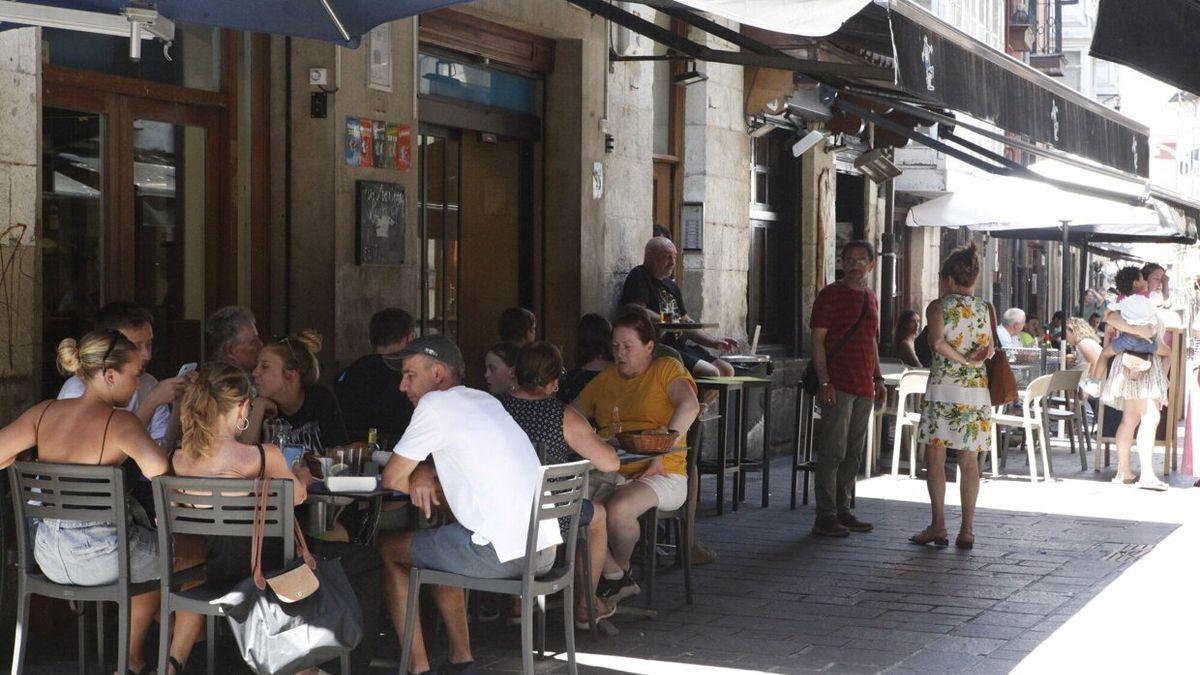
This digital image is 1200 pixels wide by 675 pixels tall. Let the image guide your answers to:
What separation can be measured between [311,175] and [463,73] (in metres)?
1.90

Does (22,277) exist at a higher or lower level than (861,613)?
higher

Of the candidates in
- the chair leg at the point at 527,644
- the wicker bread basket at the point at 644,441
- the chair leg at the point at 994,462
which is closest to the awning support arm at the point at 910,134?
the chair leg at the point at 994,462

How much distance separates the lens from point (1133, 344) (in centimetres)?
1260

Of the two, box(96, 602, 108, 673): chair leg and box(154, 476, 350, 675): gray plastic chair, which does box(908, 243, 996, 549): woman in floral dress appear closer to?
box(154, 476, 350, 675): gray plastic chair

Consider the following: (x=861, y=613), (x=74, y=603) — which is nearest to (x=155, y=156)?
(x=74, y=603)

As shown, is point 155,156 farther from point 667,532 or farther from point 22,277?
point 667,532

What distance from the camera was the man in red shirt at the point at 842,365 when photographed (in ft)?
31.3

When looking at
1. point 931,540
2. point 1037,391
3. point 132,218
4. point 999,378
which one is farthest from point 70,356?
point 1037,391

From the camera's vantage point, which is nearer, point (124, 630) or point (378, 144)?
point (124, 630)

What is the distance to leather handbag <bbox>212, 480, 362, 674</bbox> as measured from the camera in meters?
4.89

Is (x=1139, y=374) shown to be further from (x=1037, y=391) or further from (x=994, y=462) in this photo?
(x=994, y=462)

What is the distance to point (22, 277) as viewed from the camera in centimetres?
663

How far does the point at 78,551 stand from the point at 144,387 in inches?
50.9

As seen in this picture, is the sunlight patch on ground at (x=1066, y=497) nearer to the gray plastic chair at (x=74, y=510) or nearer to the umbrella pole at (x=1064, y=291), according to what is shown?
the umbrella pole at (x=1064, y=291)
